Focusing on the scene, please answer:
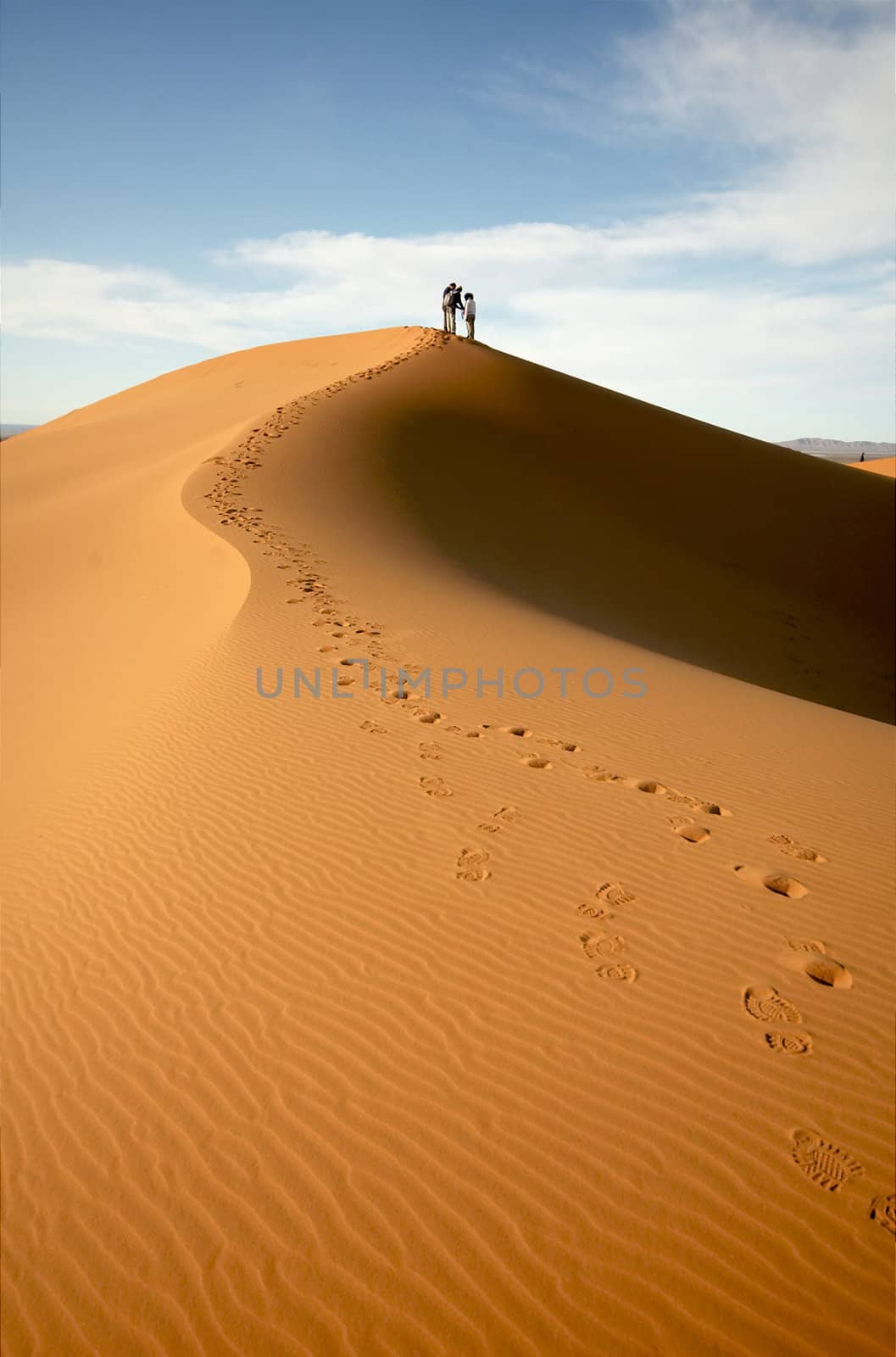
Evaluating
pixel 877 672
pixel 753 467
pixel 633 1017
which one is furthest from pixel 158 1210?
pixel 753 467

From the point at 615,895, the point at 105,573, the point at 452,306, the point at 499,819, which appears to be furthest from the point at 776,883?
the point at 452,306

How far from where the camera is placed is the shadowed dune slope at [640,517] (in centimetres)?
1284

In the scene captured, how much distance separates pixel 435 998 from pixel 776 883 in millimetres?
2000

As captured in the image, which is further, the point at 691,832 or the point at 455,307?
the point at 455,307

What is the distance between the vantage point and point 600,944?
12.1ft

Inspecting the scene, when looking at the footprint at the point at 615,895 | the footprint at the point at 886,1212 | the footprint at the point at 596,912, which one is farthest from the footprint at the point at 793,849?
the footprint at the point at 886,1212

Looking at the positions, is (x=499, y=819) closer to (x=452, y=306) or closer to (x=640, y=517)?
(x=640, y=517)

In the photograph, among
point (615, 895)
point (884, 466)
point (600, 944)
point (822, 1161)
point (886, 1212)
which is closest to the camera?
point (886, 1212)

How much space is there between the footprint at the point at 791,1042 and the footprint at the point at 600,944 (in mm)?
759

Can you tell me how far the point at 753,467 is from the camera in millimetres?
22375

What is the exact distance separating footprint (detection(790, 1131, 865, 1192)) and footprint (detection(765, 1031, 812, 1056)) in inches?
14.3

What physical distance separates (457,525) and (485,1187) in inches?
484

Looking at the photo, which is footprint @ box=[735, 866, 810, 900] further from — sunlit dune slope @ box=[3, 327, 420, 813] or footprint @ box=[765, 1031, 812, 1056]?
sunlit dune slope @ box=[3, 327, 420, 813]

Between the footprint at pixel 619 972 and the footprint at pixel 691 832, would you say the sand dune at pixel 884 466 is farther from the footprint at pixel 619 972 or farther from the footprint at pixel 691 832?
the footprint at pixel 619 972
